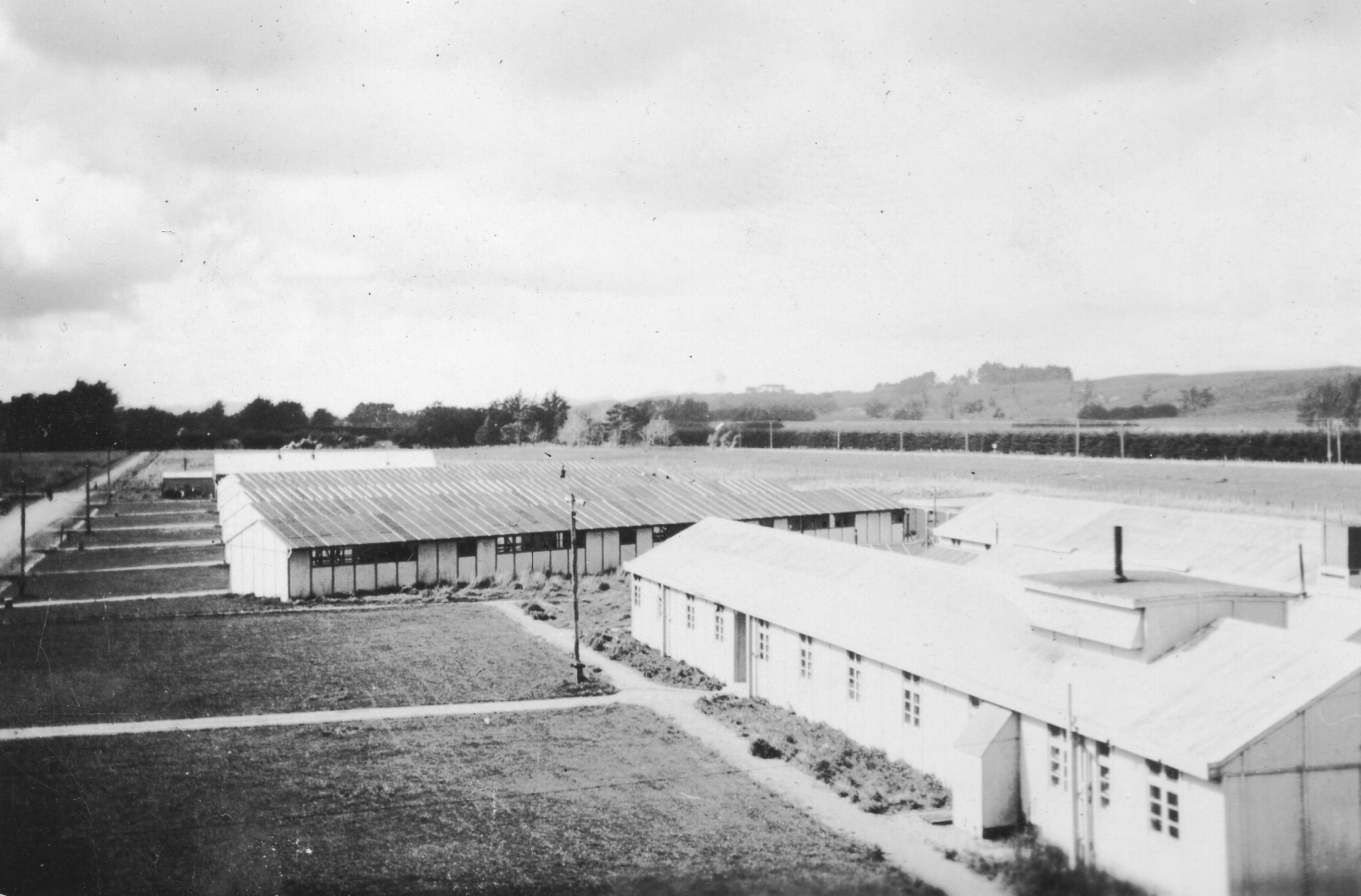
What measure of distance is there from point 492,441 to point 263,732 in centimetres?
9359

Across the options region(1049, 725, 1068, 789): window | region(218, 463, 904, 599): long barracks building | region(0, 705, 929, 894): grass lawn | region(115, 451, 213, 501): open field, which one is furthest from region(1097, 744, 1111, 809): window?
region(115, 451, 213, 501): open field

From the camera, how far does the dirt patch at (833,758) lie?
1861cm

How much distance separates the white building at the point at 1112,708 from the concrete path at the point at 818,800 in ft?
4.30

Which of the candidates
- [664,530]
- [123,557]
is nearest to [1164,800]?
[664,530]

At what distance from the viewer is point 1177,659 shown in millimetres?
16516

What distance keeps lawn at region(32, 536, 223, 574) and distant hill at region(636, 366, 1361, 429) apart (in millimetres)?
74192

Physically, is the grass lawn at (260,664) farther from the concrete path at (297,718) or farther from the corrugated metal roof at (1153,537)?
the corrugated metal roof at (1153,537)

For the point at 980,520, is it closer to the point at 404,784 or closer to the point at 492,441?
the point at 404,784

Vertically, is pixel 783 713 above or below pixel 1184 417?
below

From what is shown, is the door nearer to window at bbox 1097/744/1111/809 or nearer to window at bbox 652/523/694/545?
window at bbox 1097/744/1111/809

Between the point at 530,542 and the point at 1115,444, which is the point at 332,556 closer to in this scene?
the point at 530,542

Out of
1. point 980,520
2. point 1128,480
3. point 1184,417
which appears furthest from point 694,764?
point 1184,417

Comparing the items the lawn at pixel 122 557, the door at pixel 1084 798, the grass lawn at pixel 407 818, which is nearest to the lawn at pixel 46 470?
the lawn at pixel 122 557

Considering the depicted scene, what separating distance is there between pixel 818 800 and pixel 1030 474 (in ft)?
201
